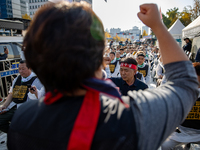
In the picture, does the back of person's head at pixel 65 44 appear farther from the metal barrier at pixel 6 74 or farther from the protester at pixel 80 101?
the metal barrier at pixel 6 74

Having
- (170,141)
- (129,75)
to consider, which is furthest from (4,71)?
(170,141)

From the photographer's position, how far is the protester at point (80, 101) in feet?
1.86

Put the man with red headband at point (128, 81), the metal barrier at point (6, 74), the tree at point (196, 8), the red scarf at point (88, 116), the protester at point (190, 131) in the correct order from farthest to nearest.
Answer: the tree at point (196, 8) < the metal barrier at point (6, 74) < the man with red headband at point (128, 81) < the protester at point (190, 131) < the red scarf at point (88, 116)

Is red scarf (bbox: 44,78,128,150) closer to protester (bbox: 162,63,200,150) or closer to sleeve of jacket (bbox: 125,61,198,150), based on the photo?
sleeve of jacket (bbox: 125,61,198,150)

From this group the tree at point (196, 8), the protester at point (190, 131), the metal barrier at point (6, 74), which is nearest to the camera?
the protester at point (190, 131)

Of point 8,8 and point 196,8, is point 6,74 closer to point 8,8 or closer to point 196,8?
point 196,8

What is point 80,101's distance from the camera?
Result: 621mm

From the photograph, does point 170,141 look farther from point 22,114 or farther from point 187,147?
point 22,114

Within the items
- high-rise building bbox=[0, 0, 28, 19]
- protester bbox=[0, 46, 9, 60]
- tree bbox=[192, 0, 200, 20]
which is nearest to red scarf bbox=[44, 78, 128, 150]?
protester bbox=[0, 46, 9, 60]

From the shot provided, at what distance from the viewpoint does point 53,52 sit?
57 centimetres

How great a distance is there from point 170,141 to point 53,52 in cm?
272

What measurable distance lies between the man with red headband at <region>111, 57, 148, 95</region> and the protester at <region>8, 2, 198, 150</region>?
2386 millimetres

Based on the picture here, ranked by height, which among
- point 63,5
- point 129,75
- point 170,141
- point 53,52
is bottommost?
point 170,141

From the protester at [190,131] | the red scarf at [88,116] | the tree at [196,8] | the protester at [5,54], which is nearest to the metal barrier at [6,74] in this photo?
the protester at [5,54]
